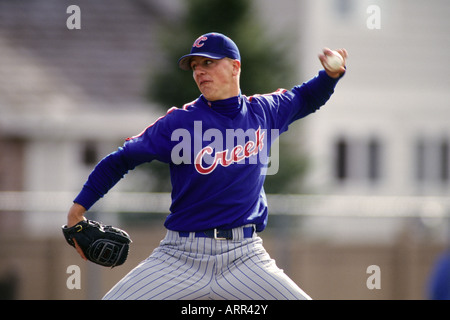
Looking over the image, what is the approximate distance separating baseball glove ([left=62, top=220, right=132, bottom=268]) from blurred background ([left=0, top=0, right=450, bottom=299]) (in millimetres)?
4643

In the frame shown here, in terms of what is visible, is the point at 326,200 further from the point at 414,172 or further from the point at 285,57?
the point at 414,172

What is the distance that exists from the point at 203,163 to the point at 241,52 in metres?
8.33

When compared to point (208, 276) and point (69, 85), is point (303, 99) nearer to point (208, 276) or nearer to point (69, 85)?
point (208, 276)

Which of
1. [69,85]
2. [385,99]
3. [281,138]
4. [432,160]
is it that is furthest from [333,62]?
[432,160]

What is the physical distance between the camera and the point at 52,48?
15.3 m

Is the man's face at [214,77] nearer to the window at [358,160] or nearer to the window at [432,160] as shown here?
the window at [358,160]

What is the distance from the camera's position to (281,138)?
39.7 ft

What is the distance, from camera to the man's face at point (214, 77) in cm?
403

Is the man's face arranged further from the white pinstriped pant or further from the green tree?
the green tree

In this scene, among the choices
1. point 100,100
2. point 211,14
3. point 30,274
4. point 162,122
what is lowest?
point 30,274

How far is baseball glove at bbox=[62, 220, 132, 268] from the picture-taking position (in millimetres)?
3998

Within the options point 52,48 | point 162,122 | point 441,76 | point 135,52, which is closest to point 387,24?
point 441,76

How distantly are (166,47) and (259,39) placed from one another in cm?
157

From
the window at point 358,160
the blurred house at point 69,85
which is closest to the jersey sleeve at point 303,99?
the blurred house at point 69,85
